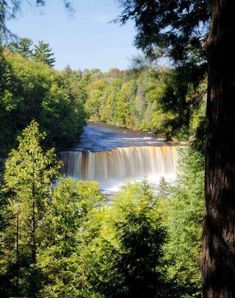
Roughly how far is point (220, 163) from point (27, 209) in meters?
10.5

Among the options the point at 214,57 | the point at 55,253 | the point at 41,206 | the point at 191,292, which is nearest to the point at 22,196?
the point at 41,206

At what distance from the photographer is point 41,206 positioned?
1218 cm

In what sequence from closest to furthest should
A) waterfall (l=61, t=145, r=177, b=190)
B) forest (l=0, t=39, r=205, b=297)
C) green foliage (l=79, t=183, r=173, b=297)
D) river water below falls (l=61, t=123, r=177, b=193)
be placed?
forest (l=0, t=39, r=205, b=297) < green foliage (l=79, t=183, r=173, b=297) < river water below falls (l=61, t=123, r=177, b=193) < waterfall (l=61, t=145, r=177, b=190)

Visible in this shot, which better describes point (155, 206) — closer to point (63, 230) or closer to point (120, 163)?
point (63, 230)

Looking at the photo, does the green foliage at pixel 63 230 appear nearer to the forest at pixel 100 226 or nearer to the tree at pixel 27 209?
the forest at pixel 100 226

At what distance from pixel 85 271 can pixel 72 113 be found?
3559 cm

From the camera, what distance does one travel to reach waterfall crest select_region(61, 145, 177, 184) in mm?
33219

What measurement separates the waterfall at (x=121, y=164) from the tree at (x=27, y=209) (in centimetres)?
2003

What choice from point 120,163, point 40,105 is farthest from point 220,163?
point 40,105

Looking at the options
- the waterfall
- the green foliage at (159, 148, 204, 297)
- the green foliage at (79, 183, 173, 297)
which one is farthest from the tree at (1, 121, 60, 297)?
the waterfall

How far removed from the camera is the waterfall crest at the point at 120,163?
109ft

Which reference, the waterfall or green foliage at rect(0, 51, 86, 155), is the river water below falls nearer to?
the waterfall

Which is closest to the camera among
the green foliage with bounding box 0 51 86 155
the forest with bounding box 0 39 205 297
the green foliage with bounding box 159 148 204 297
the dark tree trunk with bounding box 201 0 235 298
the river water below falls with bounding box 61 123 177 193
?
the dark tree trunk with bounding box 201 0 235 298

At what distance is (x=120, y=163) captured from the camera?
34.5 m
